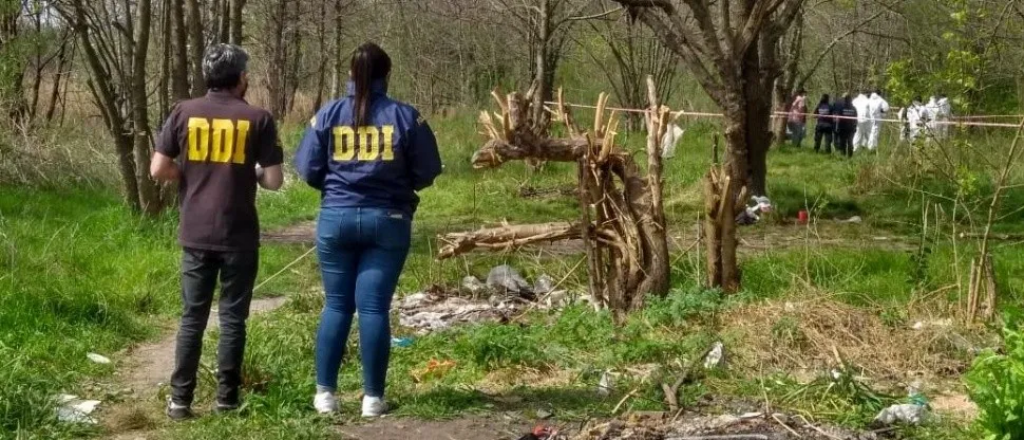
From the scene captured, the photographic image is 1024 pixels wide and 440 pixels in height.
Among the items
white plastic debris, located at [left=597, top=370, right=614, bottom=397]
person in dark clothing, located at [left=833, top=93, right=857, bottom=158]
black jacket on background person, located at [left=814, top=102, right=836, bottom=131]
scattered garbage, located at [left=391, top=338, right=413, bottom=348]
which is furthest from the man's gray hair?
black jacket on background person, located at [left=814, top=102, right=836, bottom=131]

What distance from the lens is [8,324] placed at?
7078 millimetres

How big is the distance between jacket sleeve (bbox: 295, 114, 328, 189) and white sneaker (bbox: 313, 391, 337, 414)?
0.97m

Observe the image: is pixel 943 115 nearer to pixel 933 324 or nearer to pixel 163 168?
pixel 933 324

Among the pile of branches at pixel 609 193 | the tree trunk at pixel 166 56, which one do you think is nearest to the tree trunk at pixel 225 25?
the tree trunk at pixel 166 56

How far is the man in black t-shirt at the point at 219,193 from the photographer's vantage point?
16.9ft

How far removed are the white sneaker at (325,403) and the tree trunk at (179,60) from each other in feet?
25.8

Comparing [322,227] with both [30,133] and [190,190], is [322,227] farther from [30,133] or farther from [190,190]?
[30,133]

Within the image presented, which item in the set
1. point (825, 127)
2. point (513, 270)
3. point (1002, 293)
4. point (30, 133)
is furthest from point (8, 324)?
point (825, 127)

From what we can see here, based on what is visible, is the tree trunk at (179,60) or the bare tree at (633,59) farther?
the bare tree at (633,59)

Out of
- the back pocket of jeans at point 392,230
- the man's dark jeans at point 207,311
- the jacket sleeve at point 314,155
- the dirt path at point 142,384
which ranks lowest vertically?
the dirt path at point 142,384

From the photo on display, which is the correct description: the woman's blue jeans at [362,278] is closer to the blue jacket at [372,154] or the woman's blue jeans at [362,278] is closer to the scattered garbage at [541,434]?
the blue jacket at [372,154]

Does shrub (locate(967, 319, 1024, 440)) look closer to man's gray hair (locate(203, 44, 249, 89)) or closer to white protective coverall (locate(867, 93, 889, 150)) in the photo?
man's gray hair (locate(203, 44, 249, 89))

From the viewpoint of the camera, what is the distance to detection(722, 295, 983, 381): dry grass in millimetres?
6586

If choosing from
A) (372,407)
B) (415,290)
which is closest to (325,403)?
(372,407)
